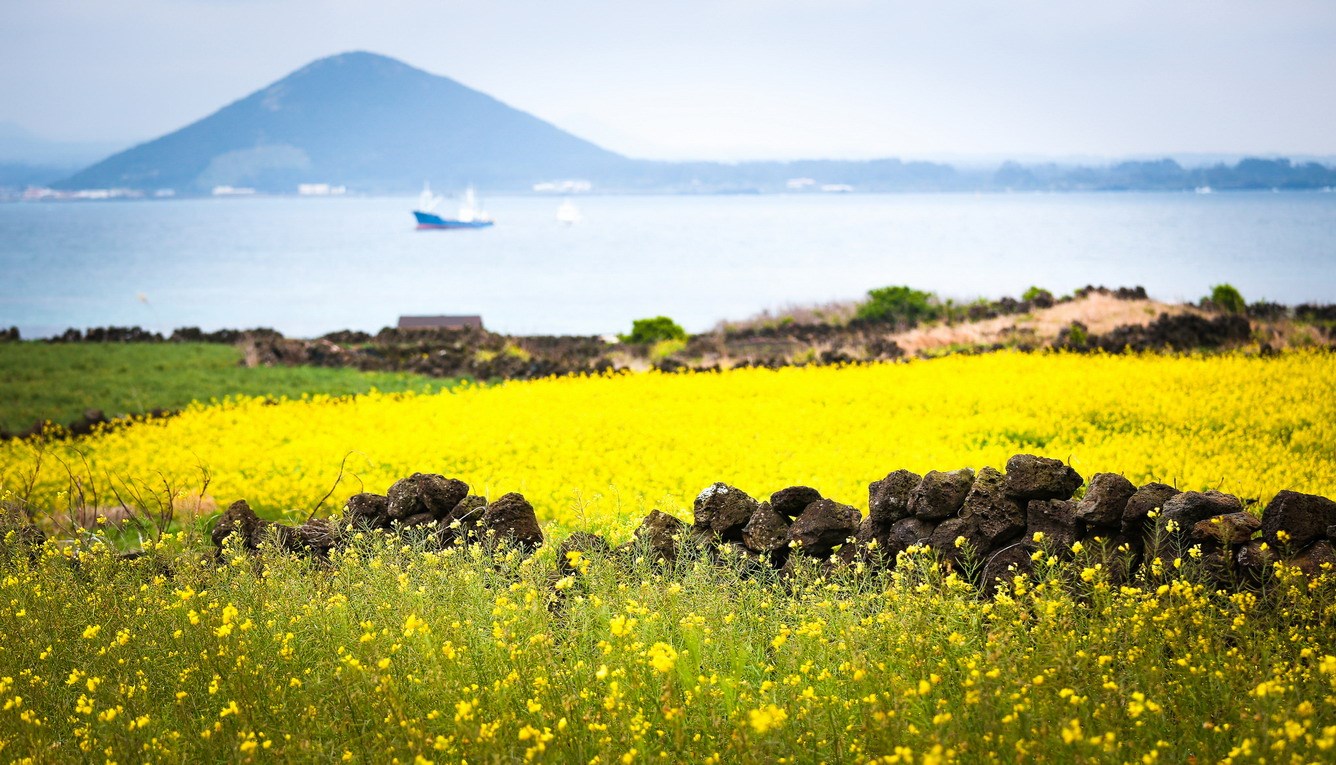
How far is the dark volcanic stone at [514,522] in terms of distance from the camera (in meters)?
6.79

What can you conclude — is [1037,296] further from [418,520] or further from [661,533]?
[418,520]

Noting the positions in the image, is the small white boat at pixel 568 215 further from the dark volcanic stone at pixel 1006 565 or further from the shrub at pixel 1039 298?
the dark volcanic stone at pixel 1006 565

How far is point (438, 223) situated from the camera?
348 ft

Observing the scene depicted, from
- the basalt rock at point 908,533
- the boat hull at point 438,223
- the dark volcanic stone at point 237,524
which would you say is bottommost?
the dark volcanic stone at point 237,524

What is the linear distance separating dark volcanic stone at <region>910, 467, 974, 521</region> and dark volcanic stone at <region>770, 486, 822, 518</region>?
63 centimetres

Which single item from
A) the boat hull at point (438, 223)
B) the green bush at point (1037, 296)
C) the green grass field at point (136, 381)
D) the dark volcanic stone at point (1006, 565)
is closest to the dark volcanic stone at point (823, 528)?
the dark volcanic stone at point (1006, 565)

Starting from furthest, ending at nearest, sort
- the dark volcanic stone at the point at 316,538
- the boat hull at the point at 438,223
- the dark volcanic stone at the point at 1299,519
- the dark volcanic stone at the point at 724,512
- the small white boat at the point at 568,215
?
the small white boat at the point at 568,215 < the boat hull at the point at 438,223 < the dark volcanic stone at the point at 316,538 < the dark volcanic stone at the point at 724,512 < the dark volcanic stone at the point at 1299,519

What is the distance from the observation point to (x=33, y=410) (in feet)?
A: 52.4

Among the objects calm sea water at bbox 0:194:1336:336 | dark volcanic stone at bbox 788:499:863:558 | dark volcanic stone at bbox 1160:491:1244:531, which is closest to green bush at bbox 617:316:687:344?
calm sea water at bbox 0:194:1336:336

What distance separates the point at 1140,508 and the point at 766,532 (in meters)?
2.08

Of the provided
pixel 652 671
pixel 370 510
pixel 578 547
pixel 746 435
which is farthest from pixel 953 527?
pixel 746 435

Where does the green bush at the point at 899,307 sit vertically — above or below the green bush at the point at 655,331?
above

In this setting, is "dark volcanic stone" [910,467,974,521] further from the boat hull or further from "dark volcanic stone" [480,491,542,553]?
the boat hull

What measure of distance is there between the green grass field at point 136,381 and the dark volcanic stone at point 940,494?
11607 mm
